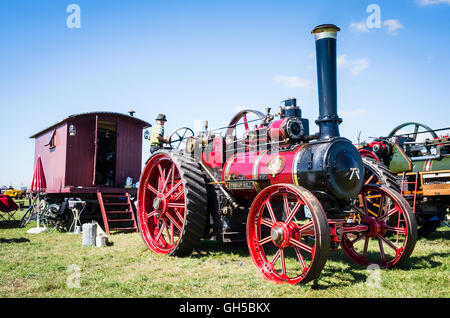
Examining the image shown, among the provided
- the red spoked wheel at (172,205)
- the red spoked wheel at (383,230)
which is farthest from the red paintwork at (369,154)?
the red spoked wheel at (172,205)

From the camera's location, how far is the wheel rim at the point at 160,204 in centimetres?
532

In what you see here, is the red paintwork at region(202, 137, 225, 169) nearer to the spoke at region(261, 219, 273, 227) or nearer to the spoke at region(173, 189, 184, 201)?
the spoke at region(173, 189, 184, 201)

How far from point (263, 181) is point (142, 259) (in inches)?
79.3

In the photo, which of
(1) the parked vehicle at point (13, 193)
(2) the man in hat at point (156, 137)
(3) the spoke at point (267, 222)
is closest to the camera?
(3) the spoke at point (267, 222)

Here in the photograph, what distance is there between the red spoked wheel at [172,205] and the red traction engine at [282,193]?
0.01 m

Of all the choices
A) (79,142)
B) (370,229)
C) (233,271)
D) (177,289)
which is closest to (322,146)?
(370,229)

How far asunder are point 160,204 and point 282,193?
7.68 ft

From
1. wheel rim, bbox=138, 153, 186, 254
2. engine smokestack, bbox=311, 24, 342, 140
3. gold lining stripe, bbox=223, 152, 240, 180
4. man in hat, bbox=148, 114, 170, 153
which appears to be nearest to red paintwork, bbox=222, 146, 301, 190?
gold lining stripe, bbox=223, 152, 240, 180

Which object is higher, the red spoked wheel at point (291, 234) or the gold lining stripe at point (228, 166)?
the gold lining stripe at point (228, 166)

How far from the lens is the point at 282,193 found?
3.61 metres

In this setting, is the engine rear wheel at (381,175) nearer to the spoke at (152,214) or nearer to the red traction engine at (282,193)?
the red traction engine at (282,193)

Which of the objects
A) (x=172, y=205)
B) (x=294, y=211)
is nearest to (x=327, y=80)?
(x=294, y=211)

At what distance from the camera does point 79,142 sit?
9.09m

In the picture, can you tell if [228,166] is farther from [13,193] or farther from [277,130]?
[13,193]
